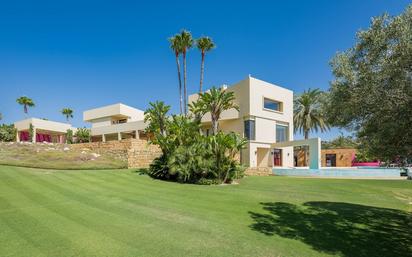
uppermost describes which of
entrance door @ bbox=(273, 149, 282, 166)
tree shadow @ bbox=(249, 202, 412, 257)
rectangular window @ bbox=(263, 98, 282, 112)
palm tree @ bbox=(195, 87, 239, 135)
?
rectangular window @ bbox=(263, 98, 282, 112)

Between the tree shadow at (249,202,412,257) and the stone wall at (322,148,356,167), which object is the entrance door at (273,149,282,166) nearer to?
the stone wall at (322,148,356,167)

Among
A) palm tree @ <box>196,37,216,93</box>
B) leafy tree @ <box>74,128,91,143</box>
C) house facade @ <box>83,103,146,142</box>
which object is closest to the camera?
palm tree @ <box>196,37,216,93</box>

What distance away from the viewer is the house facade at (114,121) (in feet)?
133

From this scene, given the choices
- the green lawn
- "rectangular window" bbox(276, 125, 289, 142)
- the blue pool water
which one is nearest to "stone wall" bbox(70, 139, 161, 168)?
the green lawn

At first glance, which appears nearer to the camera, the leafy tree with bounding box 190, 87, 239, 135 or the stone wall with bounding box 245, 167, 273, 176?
the leafy tree with bounding box 190, 87, 239, 135

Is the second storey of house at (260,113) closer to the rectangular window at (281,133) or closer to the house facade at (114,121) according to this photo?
the rectangular window at (281,133)

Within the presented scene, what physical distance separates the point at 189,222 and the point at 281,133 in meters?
28.3

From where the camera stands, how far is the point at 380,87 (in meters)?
6.94

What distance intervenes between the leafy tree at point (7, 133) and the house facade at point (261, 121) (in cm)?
3662

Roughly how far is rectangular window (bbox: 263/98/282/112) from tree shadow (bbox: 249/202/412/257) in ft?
73.1

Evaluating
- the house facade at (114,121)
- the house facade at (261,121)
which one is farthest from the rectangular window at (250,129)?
the house facade at (114,121)

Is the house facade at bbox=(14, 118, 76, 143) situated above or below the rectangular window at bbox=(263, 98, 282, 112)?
below

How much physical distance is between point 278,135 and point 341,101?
86.9 feet

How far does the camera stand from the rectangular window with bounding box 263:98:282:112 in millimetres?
32766
